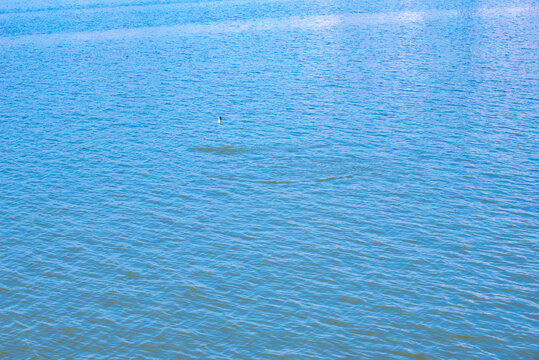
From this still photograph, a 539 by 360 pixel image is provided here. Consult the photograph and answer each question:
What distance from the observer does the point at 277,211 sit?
26.8m

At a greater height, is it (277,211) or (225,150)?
(225,150)

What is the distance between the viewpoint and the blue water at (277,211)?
61.8 ft

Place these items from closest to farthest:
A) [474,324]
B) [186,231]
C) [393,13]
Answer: [474,324], [186,231], [393,13]

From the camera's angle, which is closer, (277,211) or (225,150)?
(277,211)

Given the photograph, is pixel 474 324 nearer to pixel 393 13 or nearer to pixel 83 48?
pixel 83 48

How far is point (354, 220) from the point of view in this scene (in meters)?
25.5

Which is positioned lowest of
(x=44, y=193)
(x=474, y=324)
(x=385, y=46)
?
(x=474, y=324)

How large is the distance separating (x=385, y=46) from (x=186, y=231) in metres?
47.9

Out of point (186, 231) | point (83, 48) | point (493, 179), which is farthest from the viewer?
point (83, 48)

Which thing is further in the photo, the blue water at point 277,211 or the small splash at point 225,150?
the small splash at point 225,150

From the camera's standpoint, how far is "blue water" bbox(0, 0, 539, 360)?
18.8 m

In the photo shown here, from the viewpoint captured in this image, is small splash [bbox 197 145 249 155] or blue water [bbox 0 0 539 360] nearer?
blue water [bbox 0 0 539 360]

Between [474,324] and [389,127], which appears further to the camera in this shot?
[389,127]

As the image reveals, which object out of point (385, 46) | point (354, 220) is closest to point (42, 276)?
point (354, 220)
